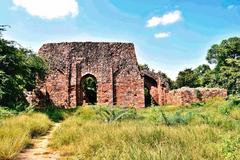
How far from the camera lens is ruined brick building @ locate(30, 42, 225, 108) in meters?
26.2

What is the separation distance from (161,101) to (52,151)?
19.5 meters

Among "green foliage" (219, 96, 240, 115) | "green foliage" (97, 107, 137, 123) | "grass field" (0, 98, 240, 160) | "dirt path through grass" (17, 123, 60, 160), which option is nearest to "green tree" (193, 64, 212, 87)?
"green foliage" (219, 96, 240, 115)

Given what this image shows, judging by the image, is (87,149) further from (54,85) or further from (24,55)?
(54,85)

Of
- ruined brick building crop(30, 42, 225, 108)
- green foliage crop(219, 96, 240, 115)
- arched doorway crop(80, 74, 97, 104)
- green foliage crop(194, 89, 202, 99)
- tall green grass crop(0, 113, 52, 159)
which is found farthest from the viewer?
arched doorway crop(80, 74, 97, 104)

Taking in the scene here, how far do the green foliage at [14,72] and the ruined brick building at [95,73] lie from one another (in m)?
4.31

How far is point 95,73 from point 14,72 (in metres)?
8.39

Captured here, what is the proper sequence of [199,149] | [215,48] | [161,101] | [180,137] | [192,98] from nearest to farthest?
[199,149]
[180,137]
[192,98]
[161,101]
[215,48]

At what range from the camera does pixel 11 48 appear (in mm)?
18906

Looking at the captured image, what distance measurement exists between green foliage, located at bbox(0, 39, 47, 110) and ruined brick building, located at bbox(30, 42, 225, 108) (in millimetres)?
4313

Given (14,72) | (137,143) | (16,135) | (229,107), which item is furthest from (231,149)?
(14,72)

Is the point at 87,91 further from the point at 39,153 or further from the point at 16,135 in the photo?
the point at 39,153

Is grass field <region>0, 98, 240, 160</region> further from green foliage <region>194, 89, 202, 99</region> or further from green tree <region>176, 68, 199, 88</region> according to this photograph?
green tree <region>176, 68, 199, 88</region>

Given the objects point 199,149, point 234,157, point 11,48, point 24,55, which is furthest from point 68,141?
point 24,55

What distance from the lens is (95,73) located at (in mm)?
26406
